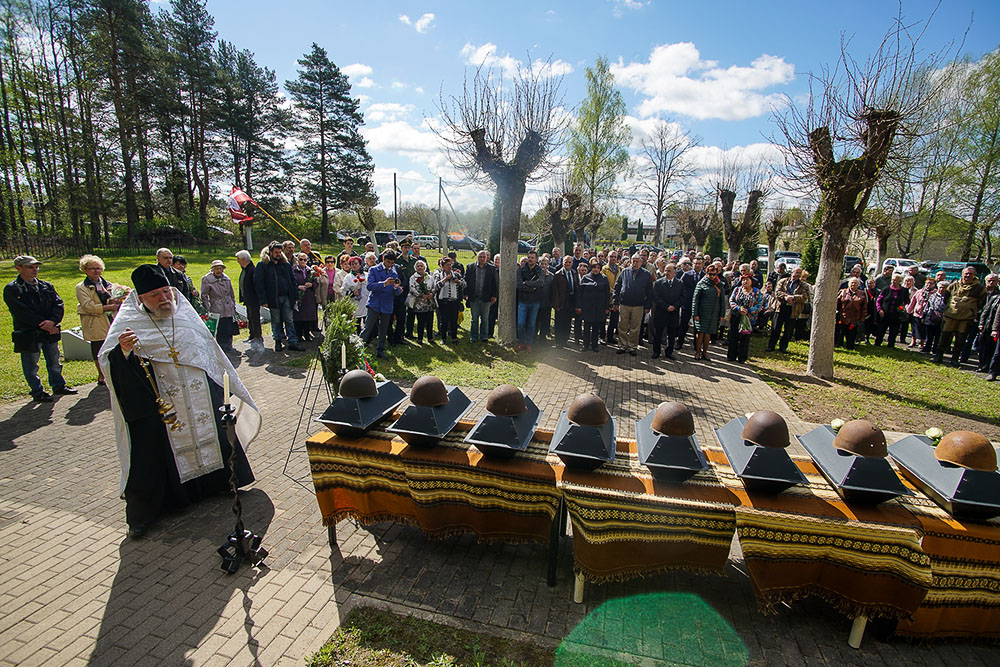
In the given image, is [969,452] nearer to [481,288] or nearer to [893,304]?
[481,288]

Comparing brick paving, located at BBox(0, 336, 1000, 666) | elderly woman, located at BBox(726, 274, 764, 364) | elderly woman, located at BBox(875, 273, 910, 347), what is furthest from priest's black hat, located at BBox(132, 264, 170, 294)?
elderly woman, located at BBox(875, 273, 910, 347)

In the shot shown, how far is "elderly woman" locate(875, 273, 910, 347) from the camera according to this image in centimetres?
1104

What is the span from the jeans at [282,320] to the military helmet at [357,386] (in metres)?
6.48

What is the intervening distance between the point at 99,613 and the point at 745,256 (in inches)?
1043

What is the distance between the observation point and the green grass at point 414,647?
262cm

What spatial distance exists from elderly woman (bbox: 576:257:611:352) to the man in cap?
8.69m

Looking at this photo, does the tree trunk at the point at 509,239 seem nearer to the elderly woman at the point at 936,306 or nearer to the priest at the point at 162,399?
the priest at the point at 162,399

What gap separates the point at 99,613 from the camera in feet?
9.70

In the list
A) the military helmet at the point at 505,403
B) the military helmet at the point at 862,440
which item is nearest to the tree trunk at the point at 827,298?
the military helmet at the point at 862,440

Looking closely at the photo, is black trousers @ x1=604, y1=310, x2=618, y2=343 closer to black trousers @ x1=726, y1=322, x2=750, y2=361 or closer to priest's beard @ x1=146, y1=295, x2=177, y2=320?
black trousers @ x1=726, y1=322, x2=750, y2=361

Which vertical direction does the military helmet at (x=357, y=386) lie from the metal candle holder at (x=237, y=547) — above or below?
above

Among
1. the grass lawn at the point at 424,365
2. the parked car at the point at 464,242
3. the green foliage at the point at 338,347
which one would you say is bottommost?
the grass lawn at the point at 424,365

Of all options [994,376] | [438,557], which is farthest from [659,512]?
[994,376]

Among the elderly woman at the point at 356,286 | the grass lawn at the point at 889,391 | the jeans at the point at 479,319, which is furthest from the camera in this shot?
the jeans at the point at 479,319
